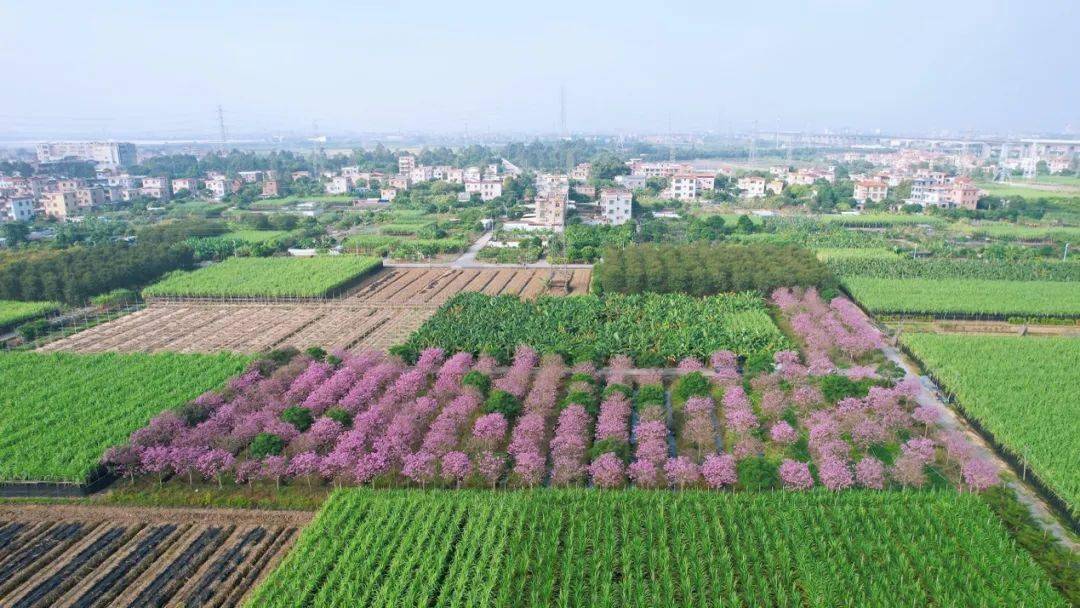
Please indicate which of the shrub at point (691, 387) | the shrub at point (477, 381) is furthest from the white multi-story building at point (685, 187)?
the shrub at point (477, 381)

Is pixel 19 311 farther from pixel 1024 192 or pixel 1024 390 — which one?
pixel 1024 192

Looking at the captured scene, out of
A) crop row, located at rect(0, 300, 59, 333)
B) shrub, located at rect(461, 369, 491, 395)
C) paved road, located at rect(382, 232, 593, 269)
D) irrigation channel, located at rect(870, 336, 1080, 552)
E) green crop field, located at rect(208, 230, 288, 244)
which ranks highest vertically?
green crop field, located at rect(208, 230, 288, 244)

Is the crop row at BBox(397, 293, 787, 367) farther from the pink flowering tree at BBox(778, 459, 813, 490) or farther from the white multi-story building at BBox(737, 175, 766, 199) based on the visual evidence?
the white multi-story building at BBox(737, 175, 766, 199)

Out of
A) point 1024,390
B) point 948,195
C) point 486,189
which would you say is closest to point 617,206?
point 486,189

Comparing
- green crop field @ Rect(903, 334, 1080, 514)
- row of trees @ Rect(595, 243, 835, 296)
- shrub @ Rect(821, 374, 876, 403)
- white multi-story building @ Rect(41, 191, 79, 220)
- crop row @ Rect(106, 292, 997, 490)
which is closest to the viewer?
crop row @ Rect(106, 292, 997, 490)

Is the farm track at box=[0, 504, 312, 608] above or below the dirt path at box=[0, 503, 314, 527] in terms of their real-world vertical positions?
below

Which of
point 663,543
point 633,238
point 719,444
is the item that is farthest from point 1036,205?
point 663,543

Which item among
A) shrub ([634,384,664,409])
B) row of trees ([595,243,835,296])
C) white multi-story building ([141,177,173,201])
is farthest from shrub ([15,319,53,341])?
white multi-story building ([141,177,173,201])

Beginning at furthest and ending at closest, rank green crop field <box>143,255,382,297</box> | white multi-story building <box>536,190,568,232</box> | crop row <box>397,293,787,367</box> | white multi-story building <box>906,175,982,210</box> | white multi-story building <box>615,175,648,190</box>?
white multi-story building <box>615,175,648,190</box>, white multi-story building <box>906,175,982,210</box>, white multi-story building <box>536,190,568,232</box>, green crop field <box>143,255,382,297</box>, crop row <box>397,293,787,367</box>
